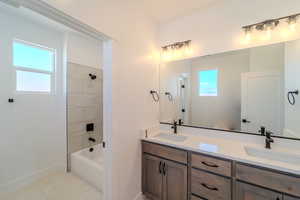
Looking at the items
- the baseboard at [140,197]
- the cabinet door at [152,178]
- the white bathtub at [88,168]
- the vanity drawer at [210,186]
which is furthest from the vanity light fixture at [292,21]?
the white bathtub at [88,168]

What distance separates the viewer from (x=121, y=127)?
156 cm

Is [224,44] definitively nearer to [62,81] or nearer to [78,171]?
[62,81]

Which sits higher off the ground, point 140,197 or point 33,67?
point 33,67

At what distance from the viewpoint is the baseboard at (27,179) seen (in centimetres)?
193

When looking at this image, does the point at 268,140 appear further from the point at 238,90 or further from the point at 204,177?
the point at 204,177

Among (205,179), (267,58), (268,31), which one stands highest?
(268,31)

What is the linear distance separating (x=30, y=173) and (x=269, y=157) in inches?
129

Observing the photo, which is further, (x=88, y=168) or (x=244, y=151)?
(x=88, y=168)

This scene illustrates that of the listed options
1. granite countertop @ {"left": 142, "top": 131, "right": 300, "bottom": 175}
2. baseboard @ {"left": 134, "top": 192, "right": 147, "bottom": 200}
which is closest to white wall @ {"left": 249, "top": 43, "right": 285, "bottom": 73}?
granite countertop @ {"left": 142, "top": 131, "right": 300, "bottom": 175}

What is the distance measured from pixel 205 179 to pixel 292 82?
4.46 feet

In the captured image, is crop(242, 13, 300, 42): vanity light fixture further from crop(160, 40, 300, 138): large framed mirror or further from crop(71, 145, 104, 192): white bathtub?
crop(71, 145, 104, 192): white bathtub

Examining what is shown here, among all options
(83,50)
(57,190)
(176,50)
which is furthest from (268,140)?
(83,50)

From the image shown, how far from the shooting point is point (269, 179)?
1.09 meters

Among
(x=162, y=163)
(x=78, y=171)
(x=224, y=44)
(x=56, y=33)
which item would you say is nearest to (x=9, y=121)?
(x=78, y=171)
